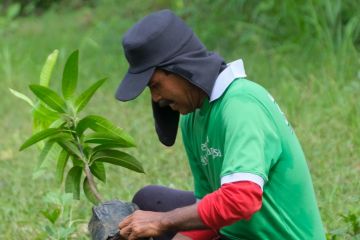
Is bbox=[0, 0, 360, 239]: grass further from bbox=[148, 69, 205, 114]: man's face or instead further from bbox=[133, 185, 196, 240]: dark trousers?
bbox=[148, 69, 205, 114]: man's face

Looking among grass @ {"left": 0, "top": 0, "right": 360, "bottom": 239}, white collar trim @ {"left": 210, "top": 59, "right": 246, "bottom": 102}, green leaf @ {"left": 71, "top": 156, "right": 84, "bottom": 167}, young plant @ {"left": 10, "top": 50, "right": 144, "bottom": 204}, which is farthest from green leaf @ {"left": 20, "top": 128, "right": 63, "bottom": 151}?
grass @ {"left": 0, "top": 0, "right": 360, "bottom": 239}

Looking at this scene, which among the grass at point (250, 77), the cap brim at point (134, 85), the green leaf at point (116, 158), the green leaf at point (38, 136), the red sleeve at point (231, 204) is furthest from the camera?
the grass at point (250, 77)

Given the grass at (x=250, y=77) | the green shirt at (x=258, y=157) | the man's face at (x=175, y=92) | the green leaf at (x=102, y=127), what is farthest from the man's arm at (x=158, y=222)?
the grass at (x=250, y=77)

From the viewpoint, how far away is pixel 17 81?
27.3 feet

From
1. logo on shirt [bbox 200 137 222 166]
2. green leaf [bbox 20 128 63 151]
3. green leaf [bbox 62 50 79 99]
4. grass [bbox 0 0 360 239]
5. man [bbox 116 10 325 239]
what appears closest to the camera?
man [bbox 116 10 325 239]

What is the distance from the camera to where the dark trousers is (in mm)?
3818

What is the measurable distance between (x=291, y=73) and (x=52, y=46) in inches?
130

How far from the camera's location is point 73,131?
374cm

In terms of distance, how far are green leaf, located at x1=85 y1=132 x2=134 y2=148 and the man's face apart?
0.47m

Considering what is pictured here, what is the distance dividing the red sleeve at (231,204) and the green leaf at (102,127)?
754 mm

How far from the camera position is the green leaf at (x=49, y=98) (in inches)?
142

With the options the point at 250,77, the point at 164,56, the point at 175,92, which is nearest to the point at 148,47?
the point at 164,56

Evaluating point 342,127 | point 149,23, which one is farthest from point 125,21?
point 149,23

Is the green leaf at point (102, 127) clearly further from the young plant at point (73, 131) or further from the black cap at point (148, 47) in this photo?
the black cap at point (148, 47)
